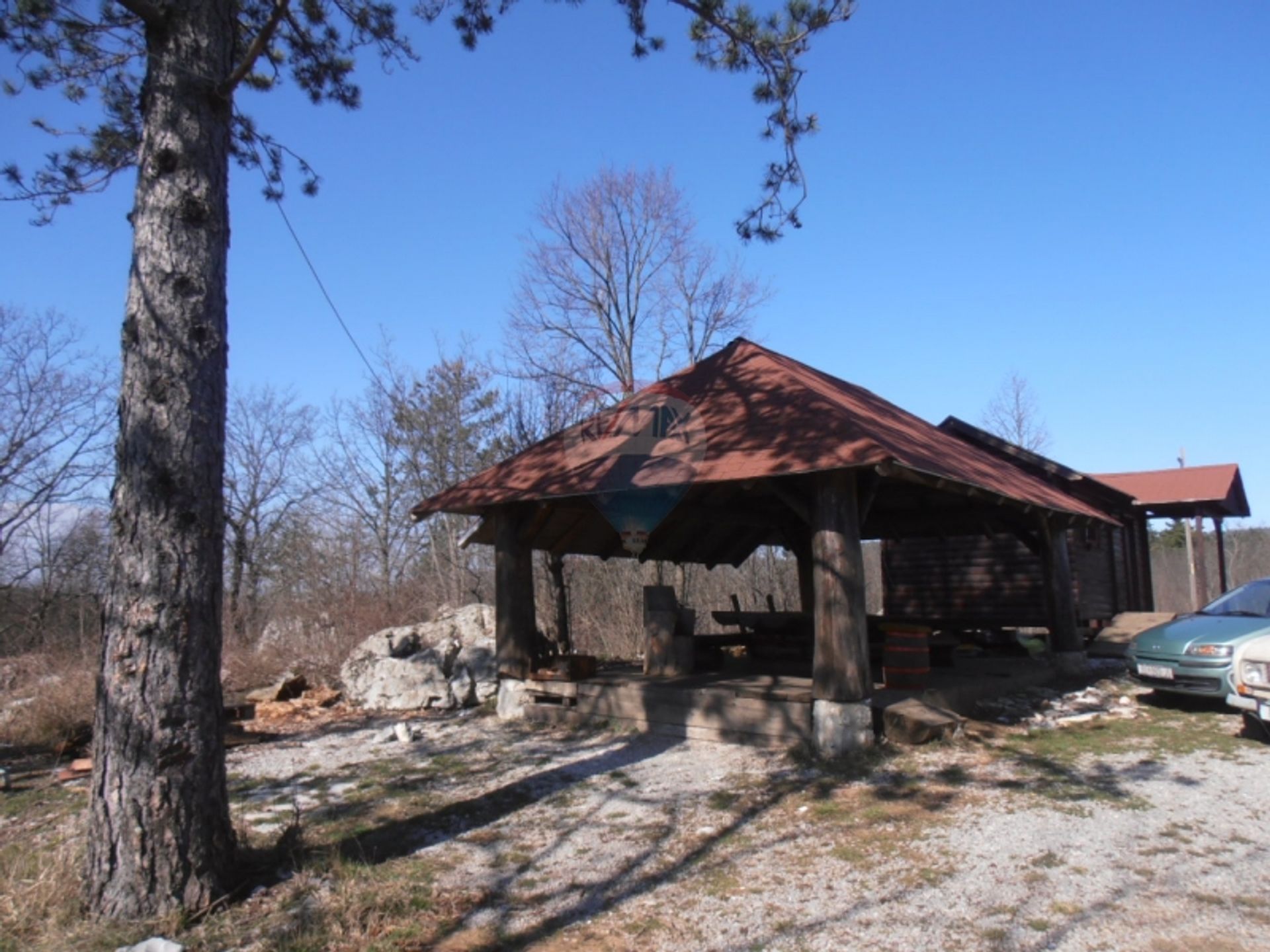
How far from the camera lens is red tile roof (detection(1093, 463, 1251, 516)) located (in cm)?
1995

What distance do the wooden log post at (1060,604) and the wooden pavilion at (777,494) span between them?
0.08 ft

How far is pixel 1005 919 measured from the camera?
172 inches

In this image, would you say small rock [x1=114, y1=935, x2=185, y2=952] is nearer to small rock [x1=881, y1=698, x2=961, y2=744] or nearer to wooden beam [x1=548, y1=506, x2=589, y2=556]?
small rock [x1=881, y1=698, x2=961, y2=744]

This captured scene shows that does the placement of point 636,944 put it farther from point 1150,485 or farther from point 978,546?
point 1150,485

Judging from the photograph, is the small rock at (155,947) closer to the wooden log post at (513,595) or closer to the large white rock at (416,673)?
the wooden log post at (513,595)

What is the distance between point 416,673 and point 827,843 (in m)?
6.86

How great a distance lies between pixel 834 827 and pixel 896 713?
231cm

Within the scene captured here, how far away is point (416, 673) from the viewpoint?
11.3 meters

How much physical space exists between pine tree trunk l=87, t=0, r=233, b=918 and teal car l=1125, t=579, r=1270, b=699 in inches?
360

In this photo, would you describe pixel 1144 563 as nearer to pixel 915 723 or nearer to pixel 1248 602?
pixel 1248 602

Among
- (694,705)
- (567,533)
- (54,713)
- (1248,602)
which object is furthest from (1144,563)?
(54,713)

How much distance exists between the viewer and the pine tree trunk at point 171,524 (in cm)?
462

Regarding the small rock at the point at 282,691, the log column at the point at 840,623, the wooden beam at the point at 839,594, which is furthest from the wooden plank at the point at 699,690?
Result: the small rock at the point at 282,691

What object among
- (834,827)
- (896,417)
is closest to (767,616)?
(896,417)
